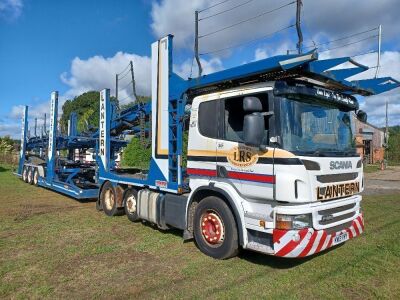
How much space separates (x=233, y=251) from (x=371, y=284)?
6.19 ft

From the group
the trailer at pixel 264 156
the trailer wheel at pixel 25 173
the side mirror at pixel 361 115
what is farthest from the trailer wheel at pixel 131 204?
the trailer wheel at pixel 25 173

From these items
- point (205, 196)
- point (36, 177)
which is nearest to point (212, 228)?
point (205, 196)

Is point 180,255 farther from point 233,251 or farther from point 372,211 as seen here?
point 372,211

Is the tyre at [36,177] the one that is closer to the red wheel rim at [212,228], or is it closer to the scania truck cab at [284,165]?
the scania truck cab at [284,165]

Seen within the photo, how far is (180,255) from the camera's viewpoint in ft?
20.2

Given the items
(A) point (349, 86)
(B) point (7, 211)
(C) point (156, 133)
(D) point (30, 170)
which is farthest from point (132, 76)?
(D) point (30, 170)

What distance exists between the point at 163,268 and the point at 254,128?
2467mm

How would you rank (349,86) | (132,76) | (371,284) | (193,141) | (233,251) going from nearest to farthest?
(371,284) < (233,251) < (349,86) < (193,141) < (132,76)

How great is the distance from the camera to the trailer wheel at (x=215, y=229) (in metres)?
5.60

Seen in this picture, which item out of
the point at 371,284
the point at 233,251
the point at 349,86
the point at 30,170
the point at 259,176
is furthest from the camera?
the point at 30,170

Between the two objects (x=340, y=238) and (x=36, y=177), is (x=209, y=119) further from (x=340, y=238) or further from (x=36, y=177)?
(x=36, y=177)

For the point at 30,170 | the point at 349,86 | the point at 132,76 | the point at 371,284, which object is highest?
the point at 132,76

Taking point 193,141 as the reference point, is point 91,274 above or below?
below

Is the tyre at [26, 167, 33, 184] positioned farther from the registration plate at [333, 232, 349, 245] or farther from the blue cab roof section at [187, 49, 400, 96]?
the registration plate at [333, 232, 349, 245]
